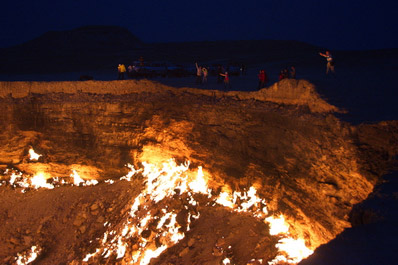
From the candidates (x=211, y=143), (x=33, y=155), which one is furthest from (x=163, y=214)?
(x=33, y=155)

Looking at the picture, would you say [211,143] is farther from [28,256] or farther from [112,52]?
[112,52]

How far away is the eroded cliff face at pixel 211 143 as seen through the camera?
6.59 meters

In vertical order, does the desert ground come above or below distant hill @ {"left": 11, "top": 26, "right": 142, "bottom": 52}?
below

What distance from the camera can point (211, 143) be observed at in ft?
32.2

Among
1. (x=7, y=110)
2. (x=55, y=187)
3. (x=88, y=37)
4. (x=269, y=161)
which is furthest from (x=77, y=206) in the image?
(x=88, y=37)

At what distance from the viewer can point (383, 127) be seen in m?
6.13

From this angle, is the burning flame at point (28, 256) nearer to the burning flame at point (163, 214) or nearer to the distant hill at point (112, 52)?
the burning flame at point (163, 214)

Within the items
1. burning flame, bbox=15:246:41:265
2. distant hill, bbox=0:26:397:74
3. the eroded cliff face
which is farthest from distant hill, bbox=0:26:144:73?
burning flame, bbox=15:246:41:265

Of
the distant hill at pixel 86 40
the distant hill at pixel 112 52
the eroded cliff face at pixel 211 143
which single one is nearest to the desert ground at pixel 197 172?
the eroded cliff face at pixel 211 143

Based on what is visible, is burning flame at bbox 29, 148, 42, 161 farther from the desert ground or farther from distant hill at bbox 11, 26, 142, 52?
distant hill at bbox 11, 26, 142, 52

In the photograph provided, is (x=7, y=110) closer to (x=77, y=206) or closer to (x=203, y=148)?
(x=77, y=206)

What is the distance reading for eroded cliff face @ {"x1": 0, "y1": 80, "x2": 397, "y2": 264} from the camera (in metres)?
6.59

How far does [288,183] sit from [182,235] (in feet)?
11.0

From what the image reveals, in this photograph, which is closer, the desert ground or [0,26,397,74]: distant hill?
the desert ground
